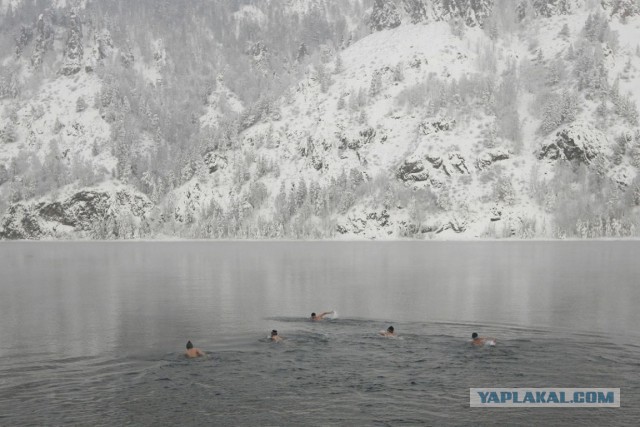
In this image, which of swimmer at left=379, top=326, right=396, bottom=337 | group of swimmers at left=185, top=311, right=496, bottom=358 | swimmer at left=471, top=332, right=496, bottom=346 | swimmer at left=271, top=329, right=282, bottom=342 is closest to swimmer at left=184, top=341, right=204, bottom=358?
group of swimmers at left=185, top=311, right=496, bottom=358

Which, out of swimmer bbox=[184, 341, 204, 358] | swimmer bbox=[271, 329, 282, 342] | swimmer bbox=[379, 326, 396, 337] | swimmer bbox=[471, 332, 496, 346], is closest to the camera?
swimmer bbox=[184, 341, 204, 358]

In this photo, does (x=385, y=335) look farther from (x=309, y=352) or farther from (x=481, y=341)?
(x=481, y=341)

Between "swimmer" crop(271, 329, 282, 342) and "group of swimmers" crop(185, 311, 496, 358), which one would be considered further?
"swimmer" crop(271, 329, 282, 342)

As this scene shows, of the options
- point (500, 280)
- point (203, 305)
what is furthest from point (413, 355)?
point (500, 280)

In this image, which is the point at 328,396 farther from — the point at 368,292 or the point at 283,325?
the point at 368,292

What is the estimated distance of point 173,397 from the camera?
28.0m

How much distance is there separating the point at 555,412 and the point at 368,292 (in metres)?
39.2

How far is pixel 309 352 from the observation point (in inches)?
1462

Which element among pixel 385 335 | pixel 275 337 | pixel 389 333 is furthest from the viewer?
pixel 385 335

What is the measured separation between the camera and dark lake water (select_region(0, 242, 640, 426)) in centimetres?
2601

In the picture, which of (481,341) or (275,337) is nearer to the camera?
(481,341)

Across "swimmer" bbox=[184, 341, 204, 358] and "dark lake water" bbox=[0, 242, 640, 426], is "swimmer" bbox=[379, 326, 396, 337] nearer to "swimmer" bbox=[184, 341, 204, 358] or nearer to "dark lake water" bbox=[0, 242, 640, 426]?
"dark lake water" bbox=[0, 242, 640, 426]

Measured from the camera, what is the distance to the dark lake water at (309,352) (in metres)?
26.0

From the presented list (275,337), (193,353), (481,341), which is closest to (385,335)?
(481,341)
